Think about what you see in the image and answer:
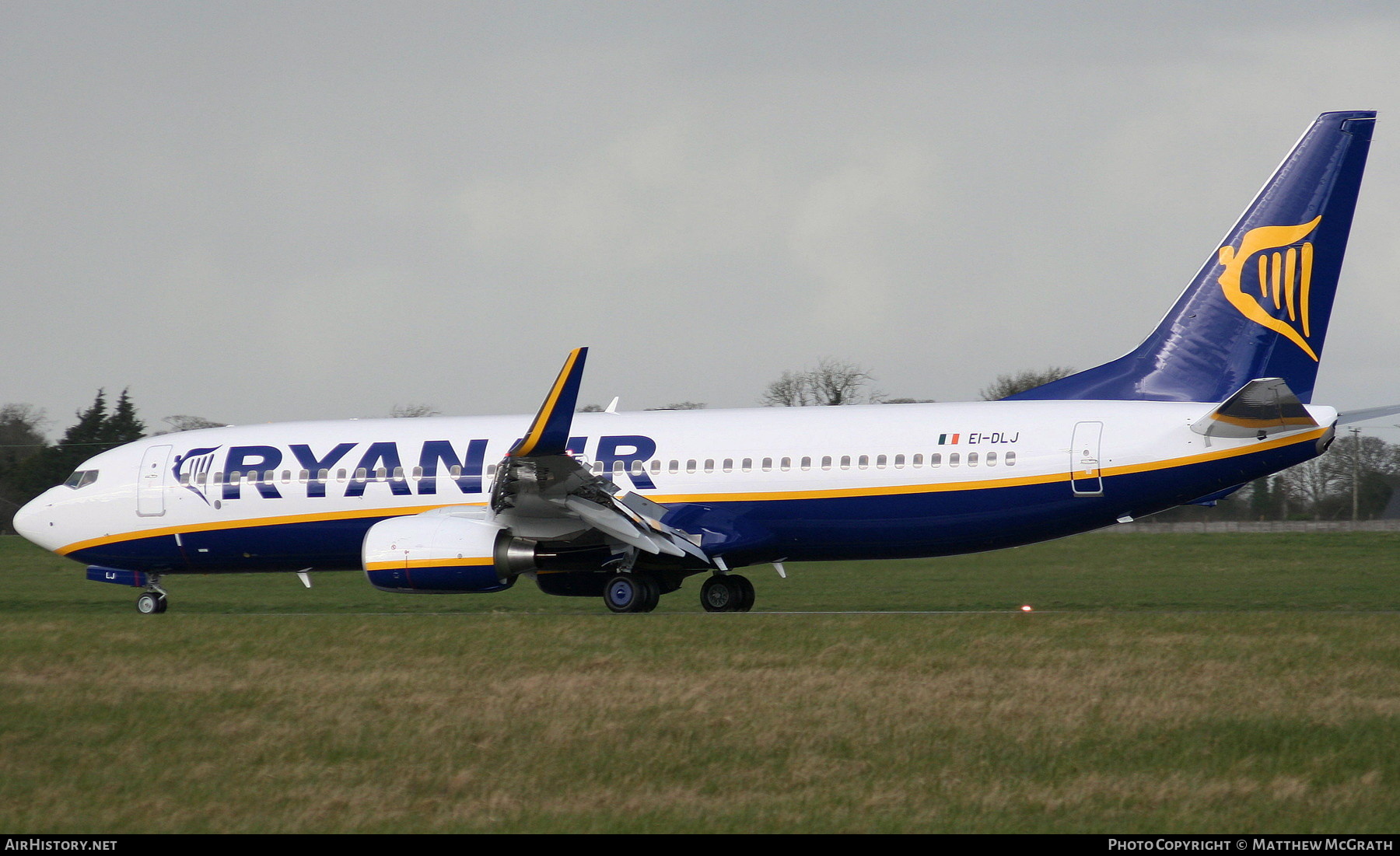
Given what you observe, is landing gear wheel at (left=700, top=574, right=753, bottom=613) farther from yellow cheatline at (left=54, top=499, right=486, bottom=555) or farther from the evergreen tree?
the evergreen tree

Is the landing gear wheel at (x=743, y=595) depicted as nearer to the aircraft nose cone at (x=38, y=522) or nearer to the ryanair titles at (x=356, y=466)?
the ryanair titles at (x=356, y=466)

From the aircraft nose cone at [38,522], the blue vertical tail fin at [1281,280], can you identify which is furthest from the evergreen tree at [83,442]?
the blue vertical tail fin at [1281,280]

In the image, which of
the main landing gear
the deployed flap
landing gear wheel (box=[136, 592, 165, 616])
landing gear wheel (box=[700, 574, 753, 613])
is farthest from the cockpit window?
the deployed flap

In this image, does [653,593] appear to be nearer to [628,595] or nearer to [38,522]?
[628,595]

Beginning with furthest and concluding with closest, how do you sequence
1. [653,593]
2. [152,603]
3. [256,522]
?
[152,603], [256,522], [653,593]

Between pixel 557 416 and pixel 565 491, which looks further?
pixel 565 491

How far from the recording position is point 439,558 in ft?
64.2

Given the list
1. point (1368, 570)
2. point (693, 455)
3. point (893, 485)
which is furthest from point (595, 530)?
point (1368, 570)

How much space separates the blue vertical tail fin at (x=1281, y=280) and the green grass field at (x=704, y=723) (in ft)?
13.4

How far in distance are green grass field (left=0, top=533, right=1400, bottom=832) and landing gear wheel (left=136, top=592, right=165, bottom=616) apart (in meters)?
3.76

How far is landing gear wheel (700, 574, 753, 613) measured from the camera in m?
22.1

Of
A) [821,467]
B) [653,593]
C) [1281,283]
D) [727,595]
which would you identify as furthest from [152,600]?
[1281,283]

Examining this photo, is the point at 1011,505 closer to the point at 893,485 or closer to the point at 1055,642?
the point at 893,485

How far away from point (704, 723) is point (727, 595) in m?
10.6
